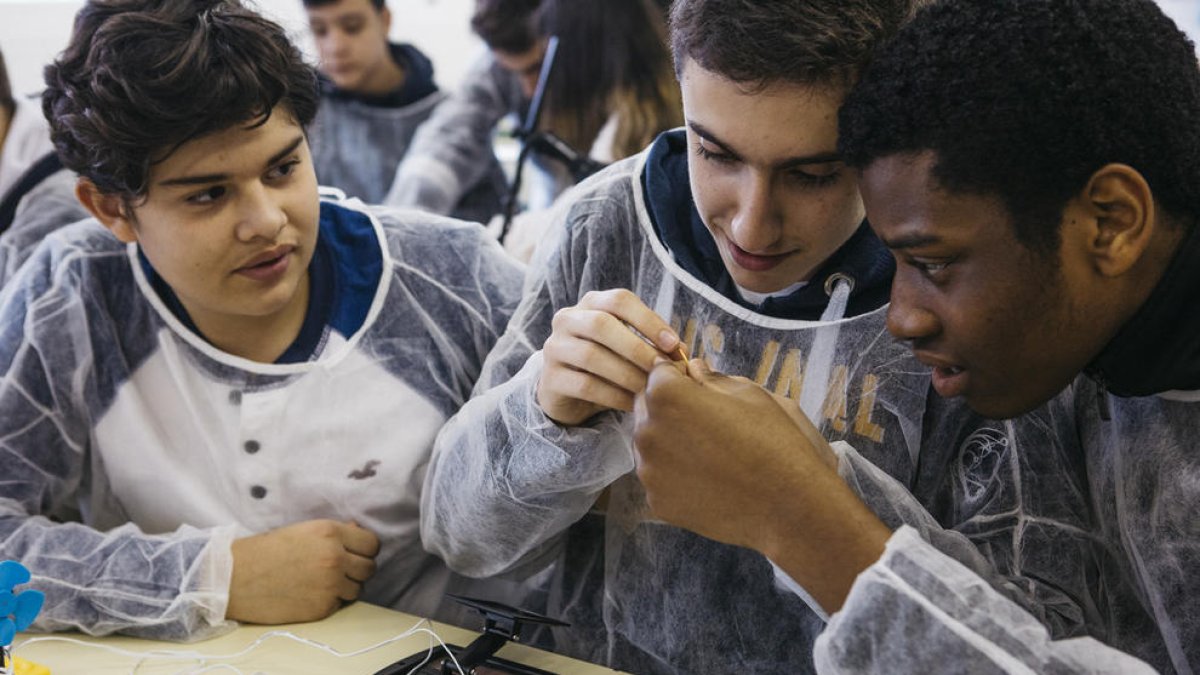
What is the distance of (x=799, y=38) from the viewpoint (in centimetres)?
104

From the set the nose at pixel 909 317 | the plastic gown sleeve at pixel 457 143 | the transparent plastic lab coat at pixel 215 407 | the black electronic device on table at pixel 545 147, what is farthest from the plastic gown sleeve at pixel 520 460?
the plastic gown sleeve at pixel 457 143

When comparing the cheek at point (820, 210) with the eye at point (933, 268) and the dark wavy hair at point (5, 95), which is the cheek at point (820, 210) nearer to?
the eye at point (933, 268)

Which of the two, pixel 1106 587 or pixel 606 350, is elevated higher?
pixel 606 350

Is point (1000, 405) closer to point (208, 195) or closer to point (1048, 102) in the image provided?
point (1048, 102)

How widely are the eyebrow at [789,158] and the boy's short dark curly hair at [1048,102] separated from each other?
0.11 meters

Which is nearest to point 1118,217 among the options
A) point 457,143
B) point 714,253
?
point 714,253

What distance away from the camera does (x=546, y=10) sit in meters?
2.58

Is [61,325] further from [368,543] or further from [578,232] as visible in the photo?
[578,232]

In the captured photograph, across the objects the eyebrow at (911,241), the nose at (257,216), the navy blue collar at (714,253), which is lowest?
the nose at (257,216)

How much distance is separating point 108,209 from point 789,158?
90cm

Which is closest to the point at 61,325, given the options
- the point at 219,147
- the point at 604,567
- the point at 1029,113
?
the point at 219,147

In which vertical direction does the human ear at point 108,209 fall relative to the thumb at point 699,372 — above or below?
below

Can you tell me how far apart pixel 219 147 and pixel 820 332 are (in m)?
0.76

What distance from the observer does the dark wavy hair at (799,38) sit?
1.04m
